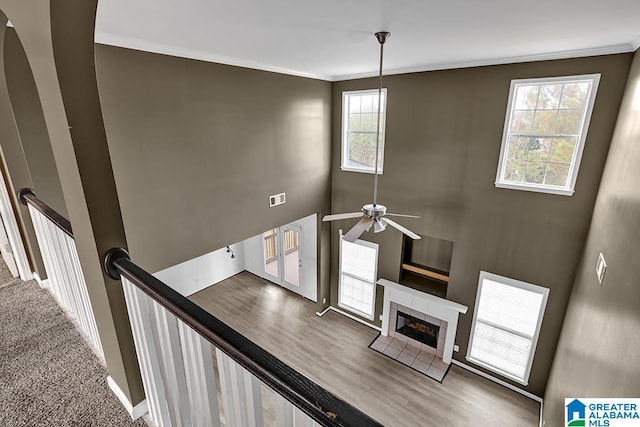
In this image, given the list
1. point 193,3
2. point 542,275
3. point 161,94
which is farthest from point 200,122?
point 542,275

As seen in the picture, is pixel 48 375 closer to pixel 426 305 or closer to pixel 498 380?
pixel 426 305

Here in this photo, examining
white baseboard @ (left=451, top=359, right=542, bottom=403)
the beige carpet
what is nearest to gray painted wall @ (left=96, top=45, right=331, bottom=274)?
the beige carpet

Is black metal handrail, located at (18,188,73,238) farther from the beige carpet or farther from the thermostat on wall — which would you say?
the thermostat on wall

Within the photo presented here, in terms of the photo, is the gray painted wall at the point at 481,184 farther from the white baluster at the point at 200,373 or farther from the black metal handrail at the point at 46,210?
the black metal handrail at the point at 46,210

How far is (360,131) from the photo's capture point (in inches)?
241

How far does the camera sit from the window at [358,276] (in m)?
6.64

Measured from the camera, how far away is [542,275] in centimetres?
462

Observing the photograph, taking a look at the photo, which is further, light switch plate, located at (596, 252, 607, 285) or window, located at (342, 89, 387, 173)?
window, located at (342, 89, 387, 173)

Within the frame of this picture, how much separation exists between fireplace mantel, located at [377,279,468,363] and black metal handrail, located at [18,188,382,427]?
17.7 ft

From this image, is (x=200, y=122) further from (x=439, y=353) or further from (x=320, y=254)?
(x=439, y=353)

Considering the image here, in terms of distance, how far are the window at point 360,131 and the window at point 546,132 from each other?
2112 millimetres

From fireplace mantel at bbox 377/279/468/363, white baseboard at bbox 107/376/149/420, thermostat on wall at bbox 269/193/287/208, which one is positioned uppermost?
thermostat on wall at bbox 269/193/287/208

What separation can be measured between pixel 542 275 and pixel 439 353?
2483mm

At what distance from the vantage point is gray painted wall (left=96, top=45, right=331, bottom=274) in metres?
3.46
